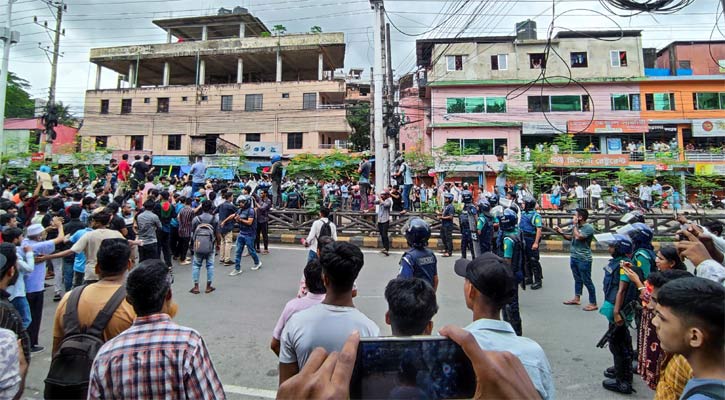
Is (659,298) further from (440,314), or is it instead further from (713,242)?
(440,314)

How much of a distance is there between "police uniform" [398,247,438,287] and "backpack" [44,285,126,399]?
252 cm

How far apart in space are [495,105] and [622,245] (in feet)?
90.7

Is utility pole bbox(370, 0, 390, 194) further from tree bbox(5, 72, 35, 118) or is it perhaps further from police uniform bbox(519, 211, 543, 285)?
tree bbox(5, 72, 35, 118)

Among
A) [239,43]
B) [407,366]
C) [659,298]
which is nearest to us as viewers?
[407,366]

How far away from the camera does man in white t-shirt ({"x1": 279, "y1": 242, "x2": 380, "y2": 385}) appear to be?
6.31ft

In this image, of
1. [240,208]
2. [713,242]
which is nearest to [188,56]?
[240,208]

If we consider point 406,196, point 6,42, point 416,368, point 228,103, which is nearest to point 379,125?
point 406,196

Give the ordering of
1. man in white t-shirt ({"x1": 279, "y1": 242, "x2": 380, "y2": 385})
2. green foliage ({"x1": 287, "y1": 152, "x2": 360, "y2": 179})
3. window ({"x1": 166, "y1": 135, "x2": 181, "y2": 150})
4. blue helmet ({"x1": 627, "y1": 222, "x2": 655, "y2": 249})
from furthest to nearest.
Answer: window ({"x1": 166, "y1": 135, "x2": 181, "y2": 150}) < green foliage ({"x1": 287, "y1": 152, "x2": 360, "y2": 179}) < blue helmet ({"x1": 627, "y1": 222, "x2": 655, "y2": 249}) < man in white t-shirt ({"x1": 279, "y1": 242, "x2": 380, "y2": 385})

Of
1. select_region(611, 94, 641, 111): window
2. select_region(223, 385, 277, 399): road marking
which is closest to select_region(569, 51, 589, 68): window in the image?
select_region(611, 94, 641, 111): window

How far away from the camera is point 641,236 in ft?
12.9

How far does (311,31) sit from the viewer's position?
33.6 metres

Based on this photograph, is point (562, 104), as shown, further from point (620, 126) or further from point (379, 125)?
point (379, 125)

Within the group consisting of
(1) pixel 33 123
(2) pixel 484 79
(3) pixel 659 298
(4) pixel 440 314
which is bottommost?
(4) pixel 440 314

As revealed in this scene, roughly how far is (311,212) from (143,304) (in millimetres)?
10473
